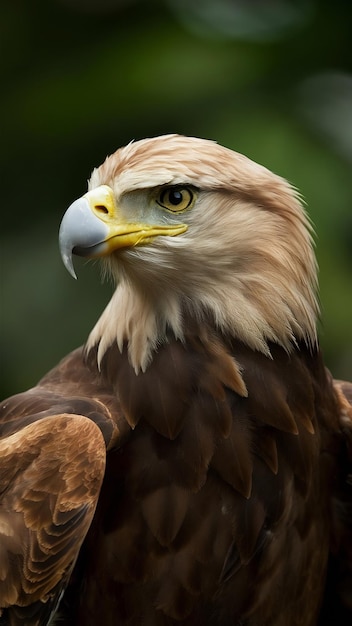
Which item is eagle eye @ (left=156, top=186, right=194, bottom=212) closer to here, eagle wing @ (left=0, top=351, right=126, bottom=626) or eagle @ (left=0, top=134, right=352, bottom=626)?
eagle @ (left=0, top=134, right=352, bottom=626)

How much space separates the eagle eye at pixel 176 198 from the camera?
9.93ft

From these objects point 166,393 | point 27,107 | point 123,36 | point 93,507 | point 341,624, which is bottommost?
point 341,624

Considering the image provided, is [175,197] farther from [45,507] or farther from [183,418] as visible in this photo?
[45,507]

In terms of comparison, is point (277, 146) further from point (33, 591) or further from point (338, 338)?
point (33, 591)

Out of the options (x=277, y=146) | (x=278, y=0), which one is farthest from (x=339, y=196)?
(x=278, y=0)

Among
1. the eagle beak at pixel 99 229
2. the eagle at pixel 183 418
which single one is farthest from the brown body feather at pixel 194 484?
the eagle beak at pixel 99 229

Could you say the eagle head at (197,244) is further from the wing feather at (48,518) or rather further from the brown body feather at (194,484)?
the wing feather at (48,518)

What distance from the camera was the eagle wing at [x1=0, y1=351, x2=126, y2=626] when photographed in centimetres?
293

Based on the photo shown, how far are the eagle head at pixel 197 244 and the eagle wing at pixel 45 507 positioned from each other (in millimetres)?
290

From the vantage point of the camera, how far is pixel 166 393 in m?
3.11

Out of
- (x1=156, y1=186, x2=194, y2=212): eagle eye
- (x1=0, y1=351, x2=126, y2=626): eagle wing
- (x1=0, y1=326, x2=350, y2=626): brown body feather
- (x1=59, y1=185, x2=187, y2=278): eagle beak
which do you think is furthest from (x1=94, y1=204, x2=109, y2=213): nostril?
Result: (x1=0, y1=351, x2=126, y2=626): eagle wing

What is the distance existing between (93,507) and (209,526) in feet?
1.12

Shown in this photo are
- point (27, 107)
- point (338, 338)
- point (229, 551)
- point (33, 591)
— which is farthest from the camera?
point (27, 107)

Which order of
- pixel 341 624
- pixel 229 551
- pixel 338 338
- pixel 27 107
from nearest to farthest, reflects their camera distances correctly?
1. pixel 229 551
2. pixel 341 624
3. pixel 338 338
4. pixel 27 107
